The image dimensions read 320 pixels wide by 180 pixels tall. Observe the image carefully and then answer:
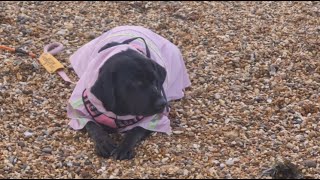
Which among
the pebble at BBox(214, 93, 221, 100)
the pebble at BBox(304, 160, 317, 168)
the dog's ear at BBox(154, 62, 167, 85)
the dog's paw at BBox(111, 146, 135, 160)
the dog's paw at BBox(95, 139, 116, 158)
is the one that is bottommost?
the pebble at BBox(214, 93, 221, 100)

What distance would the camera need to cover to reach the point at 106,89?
5.00 metres

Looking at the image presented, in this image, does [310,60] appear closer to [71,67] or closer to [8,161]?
[71,67]

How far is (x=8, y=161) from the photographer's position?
15.5 ft

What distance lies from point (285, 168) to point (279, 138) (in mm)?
644

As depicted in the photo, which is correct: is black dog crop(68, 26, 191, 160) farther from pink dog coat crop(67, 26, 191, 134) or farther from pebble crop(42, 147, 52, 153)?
pebble crop(42, 147, 52, 153)

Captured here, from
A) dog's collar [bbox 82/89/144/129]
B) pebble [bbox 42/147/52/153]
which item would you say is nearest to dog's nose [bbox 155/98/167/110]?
dog's collar [bbox 82/89/144/129]

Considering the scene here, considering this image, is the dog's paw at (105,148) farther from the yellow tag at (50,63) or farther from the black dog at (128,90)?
the yellow tag at (50,63)

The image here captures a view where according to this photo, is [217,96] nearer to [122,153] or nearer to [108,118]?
[108,118]

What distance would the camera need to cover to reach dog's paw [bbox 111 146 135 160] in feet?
15.8

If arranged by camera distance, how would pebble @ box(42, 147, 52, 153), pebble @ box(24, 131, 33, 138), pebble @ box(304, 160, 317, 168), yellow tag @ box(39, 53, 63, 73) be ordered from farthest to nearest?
yellow tag @ box(39, 53, 63, 73)
pebble @ box(24, 131, 33, 138)
pebble @ box(42, 147, 52, 153)
pebble @ box(304, 160, 317, 168)

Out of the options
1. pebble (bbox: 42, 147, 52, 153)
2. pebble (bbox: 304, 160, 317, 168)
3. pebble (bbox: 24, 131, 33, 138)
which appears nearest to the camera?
pebble (bbox: 304, 160, 317, 168)

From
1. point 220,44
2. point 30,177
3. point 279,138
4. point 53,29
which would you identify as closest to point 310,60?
point 220,44

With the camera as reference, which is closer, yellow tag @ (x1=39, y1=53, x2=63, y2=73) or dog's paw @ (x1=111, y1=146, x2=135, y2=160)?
dog's paw @ (x1=111, y1=146, x2=135, y2=160)

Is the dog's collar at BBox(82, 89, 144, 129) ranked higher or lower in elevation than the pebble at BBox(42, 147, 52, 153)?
higher
